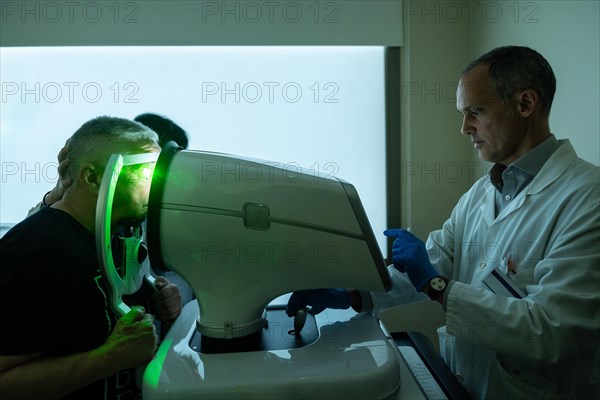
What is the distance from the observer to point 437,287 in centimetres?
105

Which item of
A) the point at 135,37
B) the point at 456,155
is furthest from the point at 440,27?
the point at 135,37

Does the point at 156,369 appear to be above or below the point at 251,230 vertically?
below

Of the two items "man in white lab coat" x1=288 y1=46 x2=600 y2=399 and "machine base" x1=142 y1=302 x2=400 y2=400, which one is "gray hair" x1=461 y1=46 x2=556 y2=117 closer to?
"man in white lab coat" x1=288 y1=46 x2=600 y2=399

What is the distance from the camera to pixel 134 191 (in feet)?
3.04

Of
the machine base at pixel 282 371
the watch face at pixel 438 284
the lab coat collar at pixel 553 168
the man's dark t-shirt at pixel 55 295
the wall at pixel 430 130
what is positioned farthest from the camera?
the wall at pixel 430 130

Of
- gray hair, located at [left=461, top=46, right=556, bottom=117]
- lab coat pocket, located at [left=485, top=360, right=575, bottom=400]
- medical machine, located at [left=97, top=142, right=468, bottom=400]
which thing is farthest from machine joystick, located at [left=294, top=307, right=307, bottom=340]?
gray hair, located at [left=461, top=46, right=556, bottom=117]

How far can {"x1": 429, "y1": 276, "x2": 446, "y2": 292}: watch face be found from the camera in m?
1.04

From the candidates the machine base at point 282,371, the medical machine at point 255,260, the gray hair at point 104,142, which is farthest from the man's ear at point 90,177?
the machine base at point 282,371

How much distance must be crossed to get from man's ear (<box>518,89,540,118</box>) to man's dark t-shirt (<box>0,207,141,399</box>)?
3.95 ft

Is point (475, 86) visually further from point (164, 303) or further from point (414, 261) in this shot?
point (164, 303)

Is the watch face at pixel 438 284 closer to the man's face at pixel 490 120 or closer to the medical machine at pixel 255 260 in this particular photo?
the medical machine at pixel 255 260

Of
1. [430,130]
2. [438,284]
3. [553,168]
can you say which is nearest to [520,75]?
[553,168]

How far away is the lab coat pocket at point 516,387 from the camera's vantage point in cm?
107

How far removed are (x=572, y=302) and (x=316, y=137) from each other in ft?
→ 5.96
